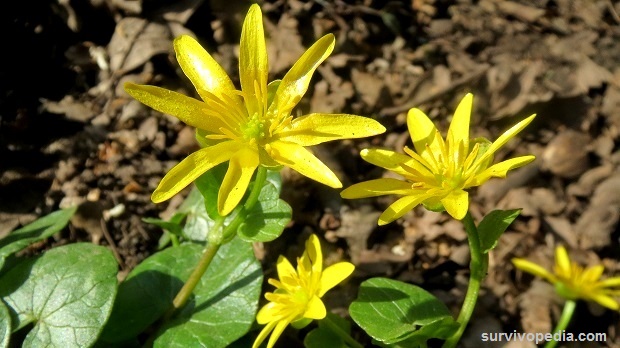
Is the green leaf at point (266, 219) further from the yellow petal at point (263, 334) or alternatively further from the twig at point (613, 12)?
the twig at point (613, 12)

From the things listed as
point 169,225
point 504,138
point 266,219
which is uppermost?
point 504,138

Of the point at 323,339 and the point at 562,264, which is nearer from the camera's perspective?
the point at 323,339

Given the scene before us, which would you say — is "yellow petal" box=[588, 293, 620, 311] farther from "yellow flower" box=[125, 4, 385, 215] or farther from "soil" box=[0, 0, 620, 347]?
"yellow flower" box=[125, 4, 385, 215]

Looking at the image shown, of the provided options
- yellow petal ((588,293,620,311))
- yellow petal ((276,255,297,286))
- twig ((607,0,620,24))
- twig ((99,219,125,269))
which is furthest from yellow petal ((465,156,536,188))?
twig ((607,0,620,24))

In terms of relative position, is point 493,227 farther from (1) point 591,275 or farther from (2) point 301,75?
(1) point 591,275

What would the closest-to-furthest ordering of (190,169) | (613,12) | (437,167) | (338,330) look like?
1. (190,169)
2. (437,167)
3. (338,330)
4. (613,12)

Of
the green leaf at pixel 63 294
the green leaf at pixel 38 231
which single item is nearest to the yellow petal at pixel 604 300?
the green leaf at pixel 63 294

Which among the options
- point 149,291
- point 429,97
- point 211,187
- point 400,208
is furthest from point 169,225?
point 429,97
